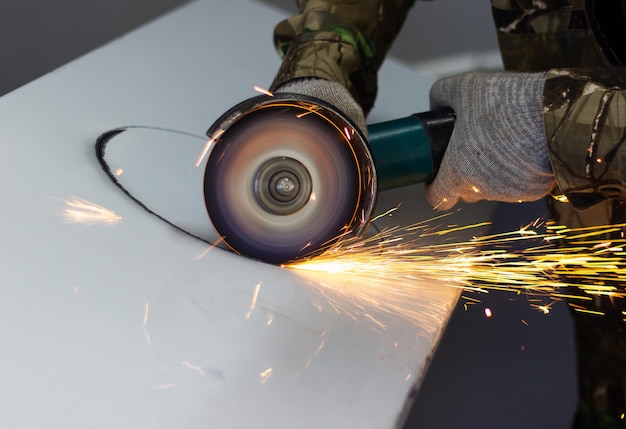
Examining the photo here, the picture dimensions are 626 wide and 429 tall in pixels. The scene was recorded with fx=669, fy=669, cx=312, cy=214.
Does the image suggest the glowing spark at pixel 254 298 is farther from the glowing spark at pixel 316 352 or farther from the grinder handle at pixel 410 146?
the grinder handle at pixel 410 146

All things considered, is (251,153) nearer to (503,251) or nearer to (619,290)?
(503,251)

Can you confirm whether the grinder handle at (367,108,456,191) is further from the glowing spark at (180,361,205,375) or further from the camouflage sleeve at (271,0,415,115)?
the glowing spark at (180,361,205,375)

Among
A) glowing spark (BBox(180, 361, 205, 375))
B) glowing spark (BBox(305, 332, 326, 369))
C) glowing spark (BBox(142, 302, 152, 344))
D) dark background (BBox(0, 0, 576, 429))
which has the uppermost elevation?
glowing spark (BBox(142, 302, 152, 344))

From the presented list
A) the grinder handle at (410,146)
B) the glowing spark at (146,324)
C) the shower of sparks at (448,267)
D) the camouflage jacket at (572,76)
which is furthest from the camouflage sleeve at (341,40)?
the glowing spark at (146,324)

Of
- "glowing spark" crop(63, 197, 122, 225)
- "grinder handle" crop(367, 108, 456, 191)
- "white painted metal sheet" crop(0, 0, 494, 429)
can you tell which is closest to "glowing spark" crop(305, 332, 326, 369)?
"white painted metal sheet" crop(0, 0, 494, 429)

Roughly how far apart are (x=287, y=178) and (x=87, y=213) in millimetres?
301

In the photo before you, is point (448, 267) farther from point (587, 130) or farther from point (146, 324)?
point (146, 324)

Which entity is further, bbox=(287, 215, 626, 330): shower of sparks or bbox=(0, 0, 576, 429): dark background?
bbox=(0, 0, 576, 429): dark background

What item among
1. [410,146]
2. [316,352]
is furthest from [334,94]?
[316,352]

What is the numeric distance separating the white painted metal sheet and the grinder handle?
5.0 inches

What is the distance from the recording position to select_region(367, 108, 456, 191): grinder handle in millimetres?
910

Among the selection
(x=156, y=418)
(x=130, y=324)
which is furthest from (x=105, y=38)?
(x=156, y=418)

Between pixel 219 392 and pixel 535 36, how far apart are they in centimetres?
77

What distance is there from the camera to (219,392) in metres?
0.73
